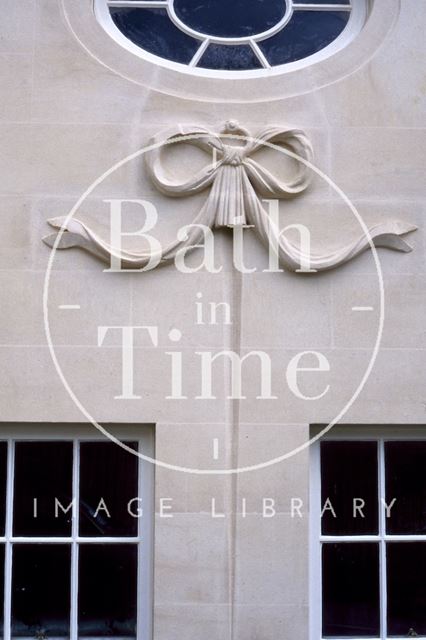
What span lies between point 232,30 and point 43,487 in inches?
123

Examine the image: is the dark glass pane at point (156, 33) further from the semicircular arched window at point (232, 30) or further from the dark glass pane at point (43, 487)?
the dark glass pane at point (43, 487)

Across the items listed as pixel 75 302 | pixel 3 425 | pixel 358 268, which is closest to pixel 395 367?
pixel 358 268

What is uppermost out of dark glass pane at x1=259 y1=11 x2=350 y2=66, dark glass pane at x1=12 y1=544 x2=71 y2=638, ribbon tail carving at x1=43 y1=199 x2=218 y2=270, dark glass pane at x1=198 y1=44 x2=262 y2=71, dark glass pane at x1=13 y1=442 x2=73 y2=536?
dark glass pane at x1=259 y1=11 x2=350 y2=66

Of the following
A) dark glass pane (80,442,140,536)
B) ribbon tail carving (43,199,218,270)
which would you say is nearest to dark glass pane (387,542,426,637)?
dark glass pane (80,442,140,536)

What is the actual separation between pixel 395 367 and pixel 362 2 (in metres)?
2.40

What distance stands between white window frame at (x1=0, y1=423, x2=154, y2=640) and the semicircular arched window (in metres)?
2.38

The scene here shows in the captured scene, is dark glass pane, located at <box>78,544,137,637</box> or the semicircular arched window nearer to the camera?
dark glass pane, located at <box>78,544,137,637</box>

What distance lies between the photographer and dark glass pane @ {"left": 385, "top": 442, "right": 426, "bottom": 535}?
6.64 metres

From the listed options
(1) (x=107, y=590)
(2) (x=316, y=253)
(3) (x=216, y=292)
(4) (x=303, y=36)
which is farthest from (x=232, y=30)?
(1) (x=107, y=590)

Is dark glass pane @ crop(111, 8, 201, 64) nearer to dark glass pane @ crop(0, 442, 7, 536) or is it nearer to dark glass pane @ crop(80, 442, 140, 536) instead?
dark glass pane @ crop(80, 442, 140, 536)

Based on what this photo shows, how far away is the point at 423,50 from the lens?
680 cm

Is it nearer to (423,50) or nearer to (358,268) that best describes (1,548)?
(358,268)

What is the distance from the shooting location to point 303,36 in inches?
276

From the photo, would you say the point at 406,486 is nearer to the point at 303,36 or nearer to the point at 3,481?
the point at 3,481
